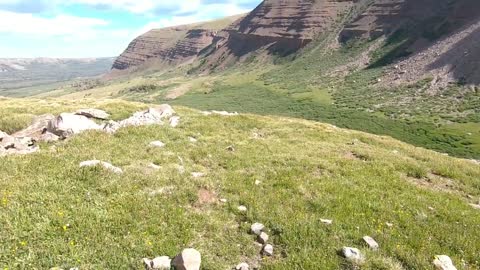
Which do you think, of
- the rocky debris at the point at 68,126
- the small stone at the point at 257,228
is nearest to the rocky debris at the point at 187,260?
the small stone at the point at 257,228

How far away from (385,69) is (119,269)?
518 feet

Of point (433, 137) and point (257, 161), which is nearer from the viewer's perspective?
point (257, 161)

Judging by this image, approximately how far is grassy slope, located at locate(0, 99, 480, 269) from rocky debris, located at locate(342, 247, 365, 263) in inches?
7.9

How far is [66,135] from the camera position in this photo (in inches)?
748

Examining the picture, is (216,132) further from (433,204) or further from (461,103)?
(461,103)

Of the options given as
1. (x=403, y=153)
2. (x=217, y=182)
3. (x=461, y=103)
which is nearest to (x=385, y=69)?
(x=461, y=103)

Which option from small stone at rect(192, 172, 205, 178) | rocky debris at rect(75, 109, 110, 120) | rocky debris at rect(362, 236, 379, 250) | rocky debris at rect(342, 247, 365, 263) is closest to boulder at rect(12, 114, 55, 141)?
rocky debris at rect(75, 109, 110, 120)

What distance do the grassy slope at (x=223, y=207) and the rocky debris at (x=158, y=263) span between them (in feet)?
0.86

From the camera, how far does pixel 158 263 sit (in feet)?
30.2

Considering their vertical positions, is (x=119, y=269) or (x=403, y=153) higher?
(x=119, y=269)

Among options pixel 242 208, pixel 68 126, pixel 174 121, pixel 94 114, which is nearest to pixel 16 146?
pixel 68 126

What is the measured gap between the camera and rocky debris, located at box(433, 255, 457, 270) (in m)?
9.80

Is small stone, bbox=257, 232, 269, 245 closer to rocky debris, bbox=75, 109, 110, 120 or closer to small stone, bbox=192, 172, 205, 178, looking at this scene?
small stone, bbox=192, 172, 205, 178

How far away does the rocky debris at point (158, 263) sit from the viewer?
916 cm
